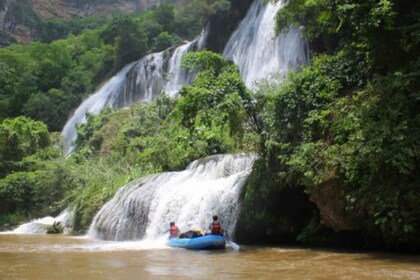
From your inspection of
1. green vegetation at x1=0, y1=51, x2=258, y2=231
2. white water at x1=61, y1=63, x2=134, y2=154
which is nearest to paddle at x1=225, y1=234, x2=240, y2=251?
green vegetation at x1=0, y1=51, x2=258, y2=231

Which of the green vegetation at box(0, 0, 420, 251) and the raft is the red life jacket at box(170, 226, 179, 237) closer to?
the raft

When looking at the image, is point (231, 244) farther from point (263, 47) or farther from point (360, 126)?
point (263, 47)

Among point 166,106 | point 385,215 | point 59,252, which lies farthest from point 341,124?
point 166,106

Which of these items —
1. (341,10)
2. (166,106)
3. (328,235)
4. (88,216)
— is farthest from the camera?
(166,106)

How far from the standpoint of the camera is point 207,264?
10.6m

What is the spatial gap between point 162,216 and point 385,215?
310 inches

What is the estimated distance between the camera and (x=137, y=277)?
A: 29.2 feet

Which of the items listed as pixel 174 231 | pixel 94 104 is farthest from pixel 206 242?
pixel 94 104

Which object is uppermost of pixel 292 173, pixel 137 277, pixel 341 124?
pixel 341 124

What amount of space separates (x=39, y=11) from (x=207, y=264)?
281 feet

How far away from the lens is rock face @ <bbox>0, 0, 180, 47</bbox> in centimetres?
7619

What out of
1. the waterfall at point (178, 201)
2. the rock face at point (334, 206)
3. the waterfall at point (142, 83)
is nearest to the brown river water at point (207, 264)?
the rock face at point (334, 206)

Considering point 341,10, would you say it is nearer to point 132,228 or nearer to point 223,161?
point 223,161

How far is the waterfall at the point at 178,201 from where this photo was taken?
1522cm
